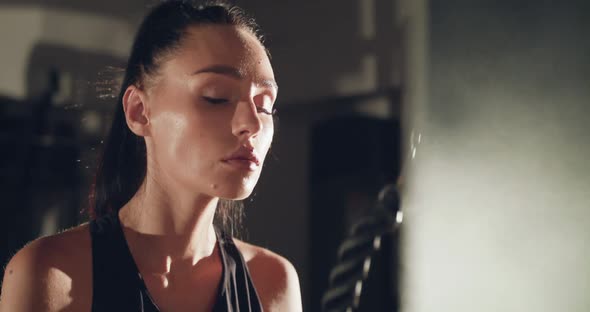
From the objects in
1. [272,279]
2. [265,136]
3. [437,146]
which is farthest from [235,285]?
[437,146]

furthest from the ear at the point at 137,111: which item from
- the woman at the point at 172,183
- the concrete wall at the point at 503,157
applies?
the concrete wall at the point at 503,157

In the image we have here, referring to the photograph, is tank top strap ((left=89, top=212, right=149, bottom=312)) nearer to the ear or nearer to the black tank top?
the black tank top

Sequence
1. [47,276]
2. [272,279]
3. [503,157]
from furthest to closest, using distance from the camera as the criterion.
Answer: [503,157] < [272,279] < [47,276]

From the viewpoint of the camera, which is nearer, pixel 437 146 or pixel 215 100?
pixel 215 100

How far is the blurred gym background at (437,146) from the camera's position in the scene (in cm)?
74

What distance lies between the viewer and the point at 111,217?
1.78ft

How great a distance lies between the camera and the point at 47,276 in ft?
1.53

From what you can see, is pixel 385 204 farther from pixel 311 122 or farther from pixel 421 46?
pixel 311 122

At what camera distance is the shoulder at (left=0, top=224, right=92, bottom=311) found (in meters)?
0.46

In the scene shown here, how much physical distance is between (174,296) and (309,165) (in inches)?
21.2

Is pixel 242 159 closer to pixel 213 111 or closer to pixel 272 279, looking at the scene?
pixel 213 111

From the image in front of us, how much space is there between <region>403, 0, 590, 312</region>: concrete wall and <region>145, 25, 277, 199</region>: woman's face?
0.98 feet

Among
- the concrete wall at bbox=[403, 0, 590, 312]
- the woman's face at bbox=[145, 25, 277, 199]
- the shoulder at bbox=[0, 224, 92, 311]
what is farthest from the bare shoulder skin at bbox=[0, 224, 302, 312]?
the concrete wall at bbox=[403, 0, 590, 312]

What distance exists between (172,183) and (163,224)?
4cm
